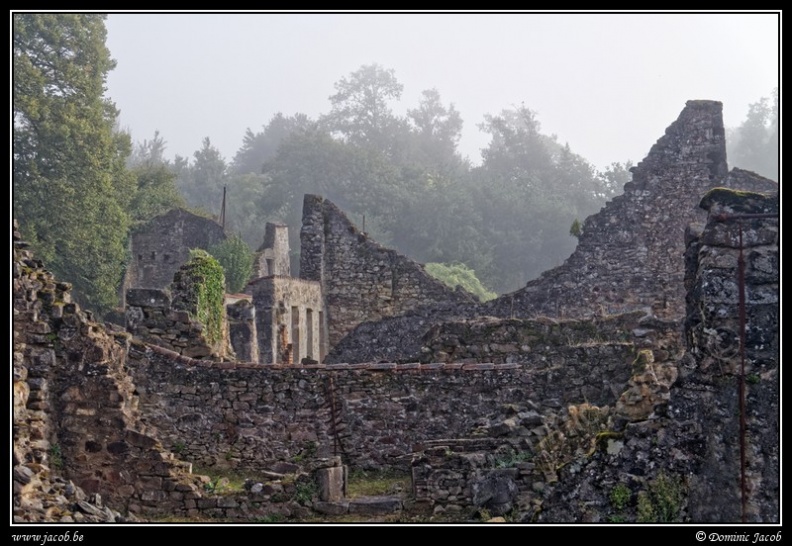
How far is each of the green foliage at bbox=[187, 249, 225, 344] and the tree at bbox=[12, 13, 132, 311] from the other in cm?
2110

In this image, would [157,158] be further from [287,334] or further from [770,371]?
[770,371]

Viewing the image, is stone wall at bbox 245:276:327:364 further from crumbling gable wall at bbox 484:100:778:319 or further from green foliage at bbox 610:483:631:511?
green foliage at bbox 610:483:631:511

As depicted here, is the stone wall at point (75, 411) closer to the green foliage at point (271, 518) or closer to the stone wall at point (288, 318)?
the green foliage at point (271, 518)

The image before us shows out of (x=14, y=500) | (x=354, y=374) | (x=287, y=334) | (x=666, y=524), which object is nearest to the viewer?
(x=666, y=524)

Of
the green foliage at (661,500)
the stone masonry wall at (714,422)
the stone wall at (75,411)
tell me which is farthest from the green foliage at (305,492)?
the green foliage at (661,500)

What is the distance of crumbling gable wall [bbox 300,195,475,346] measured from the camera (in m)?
34.4

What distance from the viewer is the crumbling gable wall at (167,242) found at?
174 ft

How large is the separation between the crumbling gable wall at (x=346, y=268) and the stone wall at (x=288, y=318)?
0.41m

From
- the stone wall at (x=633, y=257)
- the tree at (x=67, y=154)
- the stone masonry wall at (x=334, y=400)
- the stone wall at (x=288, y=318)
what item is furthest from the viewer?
the tree at (x=67, y=154)

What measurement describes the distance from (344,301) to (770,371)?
2313 centimetres

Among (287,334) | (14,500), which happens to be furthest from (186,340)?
(287,334)

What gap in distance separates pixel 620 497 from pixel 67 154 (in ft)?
124

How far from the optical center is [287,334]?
109ft

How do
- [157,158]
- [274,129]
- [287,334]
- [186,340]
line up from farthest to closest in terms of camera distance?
[274,129] → [157,158] → [287,334] → [186,340]
